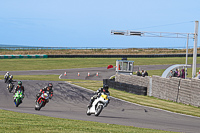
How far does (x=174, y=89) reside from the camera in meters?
21.3

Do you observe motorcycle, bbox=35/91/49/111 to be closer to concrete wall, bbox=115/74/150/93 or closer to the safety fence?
the safety fence

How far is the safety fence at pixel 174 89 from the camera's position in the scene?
19.2 meters

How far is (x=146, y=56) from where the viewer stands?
7556cm

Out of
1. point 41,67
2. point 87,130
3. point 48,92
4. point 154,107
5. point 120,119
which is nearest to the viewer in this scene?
point 87,130

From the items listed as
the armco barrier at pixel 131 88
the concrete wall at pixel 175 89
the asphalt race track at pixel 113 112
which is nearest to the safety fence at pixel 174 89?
the concrete wall at pixel 175 89

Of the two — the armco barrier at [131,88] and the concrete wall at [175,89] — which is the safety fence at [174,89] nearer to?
the concrete wall at [175,89]

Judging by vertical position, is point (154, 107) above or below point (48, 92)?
below

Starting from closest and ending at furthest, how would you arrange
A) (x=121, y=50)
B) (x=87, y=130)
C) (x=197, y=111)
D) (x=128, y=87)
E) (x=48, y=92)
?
(x=87, y=130), (x=48, y=92), (x=197, y=111), (x=128, y=87), (x=121, y=50)

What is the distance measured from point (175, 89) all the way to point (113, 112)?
6.71m

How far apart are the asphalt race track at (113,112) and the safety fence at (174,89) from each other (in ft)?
10.6

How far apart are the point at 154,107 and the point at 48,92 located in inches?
243

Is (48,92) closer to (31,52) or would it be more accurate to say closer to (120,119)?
(120,119)

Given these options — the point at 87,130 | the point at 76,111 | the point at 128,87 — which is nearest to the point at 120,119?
the point at 76,111

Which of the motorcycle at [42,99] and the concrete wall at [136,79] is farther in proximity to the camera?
the concrete wall at [136,79]
